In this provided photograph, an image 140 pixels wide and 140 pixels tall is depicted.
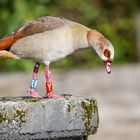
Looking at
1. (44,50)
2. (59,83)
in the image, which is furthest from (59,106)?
(59,83)

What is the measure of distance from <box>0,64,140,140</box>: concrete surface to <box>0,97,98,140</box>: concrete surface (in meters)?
7.01

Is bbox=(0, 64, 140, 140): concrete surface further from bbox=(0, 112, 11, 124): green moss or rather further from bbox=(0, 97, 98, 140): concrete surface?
bbox=(0, 112, 11, 124): green moss

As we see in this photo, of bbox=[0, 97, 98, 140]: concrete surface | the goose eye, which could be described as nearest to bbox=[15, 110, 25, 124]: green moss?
bbox=[0, 97, 98, 140]: concrete surface

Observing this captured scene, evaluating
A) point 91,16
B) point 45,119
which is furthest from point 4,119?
point 91,16

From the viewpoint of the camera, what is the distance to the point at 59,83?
10.2 m

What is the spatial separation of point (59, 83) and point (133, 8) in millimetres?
3089

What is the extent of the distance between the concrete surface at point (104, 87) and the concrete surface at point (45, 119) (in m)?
7.01

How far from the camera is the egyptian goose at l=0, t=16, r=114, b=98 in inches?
128

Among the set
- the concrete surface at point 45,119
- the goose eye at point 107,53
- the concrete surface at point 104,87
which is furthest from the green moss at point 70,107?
the concrete surface at point 104,87

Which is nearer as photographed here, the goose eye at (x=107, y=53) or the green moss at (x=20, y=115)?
the green moss at (x=20, y=115)

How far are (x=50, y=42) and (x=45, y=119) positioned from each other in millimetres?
507

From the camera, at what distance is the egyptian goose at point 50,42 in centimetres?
326

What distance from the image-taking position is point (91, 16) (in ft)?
40.5

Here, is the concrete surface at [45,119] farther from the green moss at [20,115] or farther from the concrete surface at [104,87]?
the concrete surface at [104,87]
